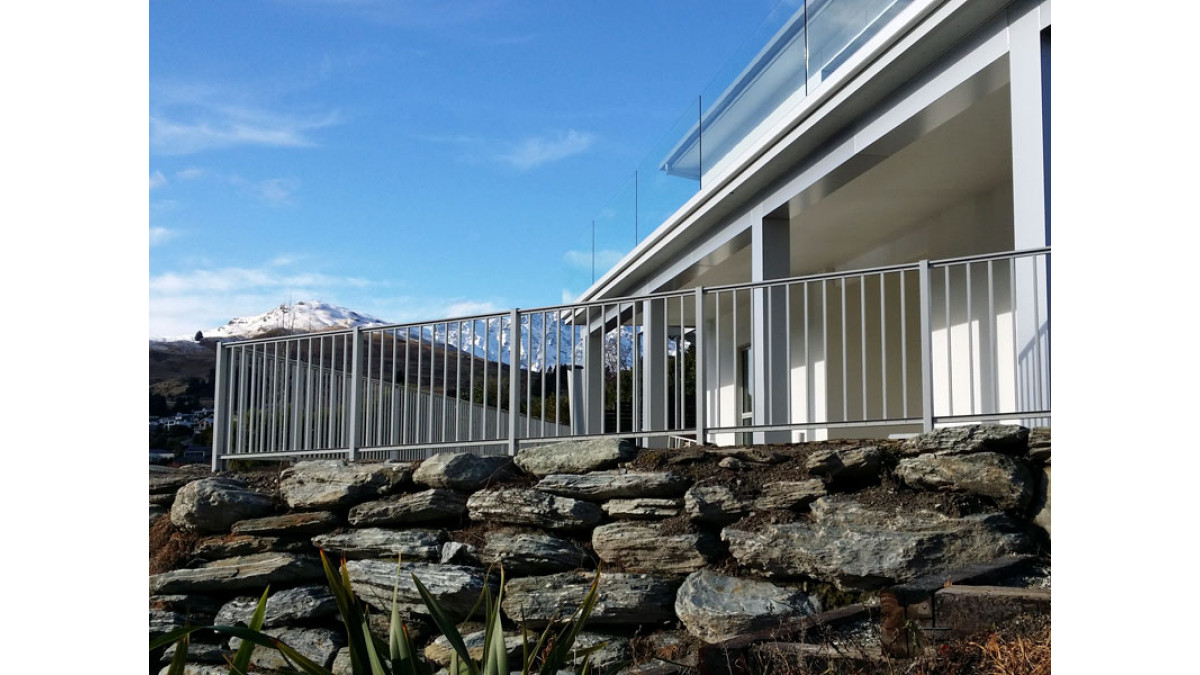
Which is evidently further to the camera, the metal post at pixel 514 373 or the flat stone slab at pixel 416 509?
the metal post at pixel 514 373

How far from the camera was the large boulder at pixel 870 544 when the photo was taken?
570 centimetres

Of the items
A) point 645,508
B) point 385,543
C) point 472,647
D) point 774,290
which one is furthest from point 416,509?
point 774,290

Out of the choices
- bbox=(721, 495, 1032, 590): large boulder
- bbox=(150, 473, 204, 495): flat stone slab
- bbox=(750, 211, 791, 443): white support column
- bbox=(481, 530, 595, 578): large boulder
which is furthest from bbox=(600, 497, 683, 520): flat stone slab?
bbox=(150, 473, 204, 495): flat stone slab

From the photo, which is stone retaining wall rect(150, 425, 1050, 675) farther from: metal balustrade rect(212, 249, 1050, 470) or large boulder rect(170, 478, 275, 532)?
metal balustrade rect(212, 249, 1050, 470)

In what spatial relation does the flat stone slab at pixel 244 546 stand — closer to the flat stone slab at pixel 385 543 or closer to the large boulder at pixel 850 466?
the flat stone slab at pixel 385 543

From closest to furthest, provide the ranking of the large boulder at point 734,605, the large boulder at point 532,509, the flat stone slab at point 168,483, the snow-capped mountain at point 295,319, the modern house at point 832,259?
the large boulder at point 734,605, the modern house at point 832,259, the large boulder at point 532,509, the flat stone slab at point 168,483, the snow-capped mountain at point 295,319

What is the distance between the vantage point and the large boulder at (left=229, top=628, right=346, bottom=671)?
7129 millimetres

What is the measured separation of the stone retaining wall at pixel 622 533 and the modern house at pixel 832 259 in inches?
18.4

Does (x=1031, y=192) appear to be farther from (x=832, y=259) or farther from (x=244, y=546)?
(x=832, y=259)

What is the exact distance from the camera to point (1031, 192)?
671cm

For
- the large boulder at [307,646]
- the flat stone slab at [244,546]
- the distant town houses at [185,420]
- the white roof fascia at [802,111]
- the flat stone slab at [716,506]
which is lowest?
the large boulder at [307,646]

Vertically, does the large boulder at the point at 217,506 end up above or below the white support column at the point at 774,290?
below

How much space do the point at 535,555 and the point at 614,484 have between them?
26.9 inches

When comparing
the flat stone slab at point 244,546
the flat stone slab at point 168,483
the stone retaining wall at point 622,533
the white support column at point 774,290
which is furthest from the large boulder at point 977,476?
the flat stone slab at point 168,483
